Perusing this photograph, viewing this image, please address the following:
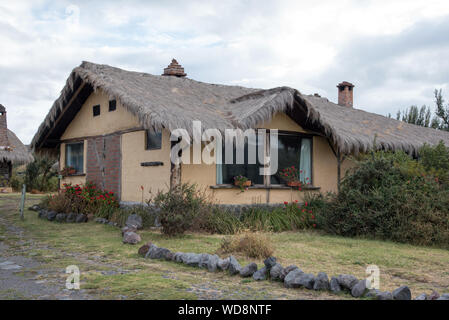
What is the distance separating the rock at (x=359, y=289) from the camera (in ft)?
15.1

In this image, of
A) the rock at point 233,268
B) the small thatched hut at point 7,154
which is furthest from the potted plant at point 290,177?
the small thatched hut at point 7,154

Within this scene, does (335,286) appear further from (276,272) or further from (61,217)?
(61,217)

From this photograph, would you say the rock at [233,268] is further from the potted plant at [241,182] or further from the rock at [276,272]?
the potted plant at [241,182]

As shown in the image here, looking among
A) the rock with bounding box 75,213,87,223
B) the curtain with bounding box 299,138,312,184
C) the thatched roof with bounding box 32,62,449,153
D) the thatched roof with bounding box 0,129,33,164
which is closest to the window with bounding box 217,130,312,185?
the curtain with bounding box 299,138,312,184

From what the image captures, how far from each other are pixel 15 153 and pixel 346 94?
16.9m

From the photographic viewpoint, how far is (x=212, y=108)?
11945mm

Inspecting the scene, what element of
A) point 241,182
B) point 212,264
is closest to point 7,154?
point 241,182

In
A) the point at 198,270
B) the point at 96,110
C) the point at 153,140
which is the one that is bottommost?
the point at 198,270

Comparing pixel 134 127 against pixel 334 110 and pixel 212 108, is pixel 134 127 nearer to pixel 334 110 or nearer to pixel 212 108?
pixel 212 108

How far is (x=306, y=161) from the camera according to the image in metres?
12.7

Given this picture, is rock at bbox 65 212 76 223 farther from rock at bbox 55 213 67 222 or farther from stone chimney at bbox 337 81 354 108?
stone chimney at bbox 337 81 354 108

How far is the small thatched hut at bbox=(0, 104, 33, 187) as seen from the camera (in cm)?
2267

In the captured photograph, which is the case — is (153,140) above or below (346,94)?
below

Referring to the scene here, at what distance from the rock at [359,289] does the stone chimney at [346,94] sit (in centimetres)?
1489
